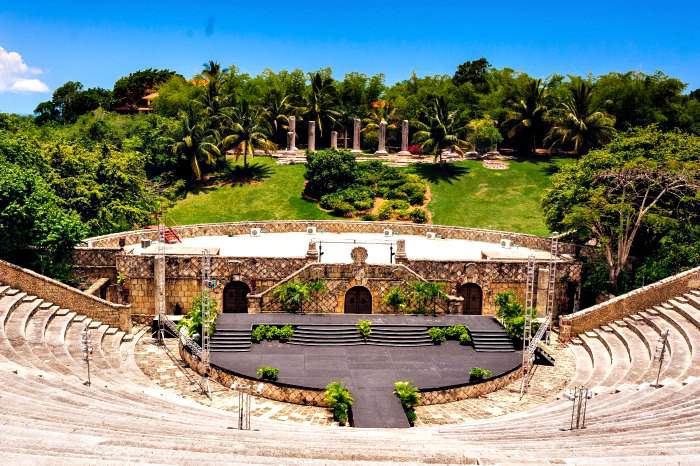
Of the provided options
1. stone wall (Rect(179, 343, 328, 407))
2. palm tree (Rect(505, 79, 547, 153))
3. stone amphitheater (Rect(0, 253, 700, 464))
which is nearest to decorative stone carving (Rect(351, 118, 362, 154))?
palm tree (Rect(505, 79, 547, 153))

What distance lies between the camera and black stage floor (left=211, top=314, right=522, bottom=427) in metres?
22.9

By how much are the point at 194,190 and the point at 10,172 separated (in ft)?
112

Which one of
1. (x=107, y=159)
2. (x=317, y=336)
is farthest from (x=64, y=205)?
(x=317, y=336)

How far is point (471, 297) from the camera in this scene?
3478cm

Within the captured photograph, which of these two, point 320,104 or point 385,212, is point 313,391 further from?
point 320,104

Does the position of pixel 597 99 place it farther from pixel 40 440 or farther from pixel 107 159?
pixel 40 440

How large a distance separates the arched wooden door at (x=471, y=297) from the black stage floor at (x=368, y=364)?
367 cm

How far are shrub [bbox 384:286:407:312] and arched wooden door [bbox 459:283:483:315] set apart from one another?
12.7 feet

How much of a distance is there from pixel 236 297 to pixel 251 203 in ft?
98.0

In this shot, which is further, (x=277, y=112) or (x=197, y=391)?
(x=277, y=112)

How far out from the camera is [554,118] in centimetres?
7419

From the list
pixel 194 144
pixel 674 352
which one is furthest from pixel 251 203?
pixel 674 352

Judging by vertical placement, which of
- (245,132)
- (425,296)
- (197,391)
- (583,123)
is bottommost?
(197,391)

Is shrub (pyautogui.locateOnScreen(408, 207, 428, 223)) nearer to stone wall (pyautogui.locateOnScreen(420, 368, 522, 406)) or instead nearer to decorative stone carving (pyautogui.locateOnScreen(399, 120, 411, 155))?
decorative stone carving (pyautogui.locateOnScreen(399, 120, 411, 155))
